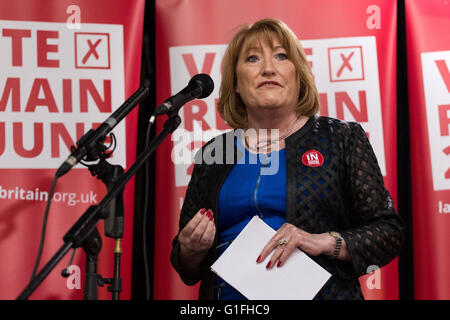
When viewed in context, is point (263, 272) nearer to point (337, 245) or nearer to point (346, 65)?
point (337, 245)

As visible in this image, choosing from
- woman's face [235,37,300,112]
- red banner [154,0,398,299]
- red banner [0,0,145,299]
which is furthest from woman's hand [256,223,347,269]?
red banner [0,0,145,299]

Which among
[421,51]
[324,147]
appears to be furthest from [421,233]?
[324,147]

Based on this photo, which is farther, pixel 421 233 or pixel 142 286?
pixel 142 286

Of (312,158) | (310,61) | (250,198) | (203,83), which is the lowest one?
(250,198)

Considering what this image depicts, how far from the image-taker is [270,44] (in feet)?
7.43

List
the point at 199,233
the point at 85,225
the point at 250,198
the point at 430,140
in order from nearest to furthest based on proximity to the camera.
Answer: the point at 85,225
the point at 199,233
the point at 250,198
the point at 430,140

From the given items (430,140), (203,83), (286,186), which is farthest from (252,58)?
(430,140)

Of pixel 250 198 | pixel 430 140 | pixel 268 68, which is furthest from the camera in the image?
pixel 430 140

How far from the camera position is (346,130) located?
83.6 inches

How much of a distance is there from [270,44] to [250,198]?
0.64 metres

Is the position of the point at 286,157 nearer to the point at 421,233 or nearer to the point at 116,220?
the point at 116,220

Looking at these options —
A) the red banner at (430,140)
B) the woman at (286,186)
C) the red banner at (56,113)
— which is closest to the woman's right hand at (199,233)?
the woman at (286,186)
